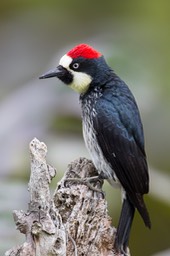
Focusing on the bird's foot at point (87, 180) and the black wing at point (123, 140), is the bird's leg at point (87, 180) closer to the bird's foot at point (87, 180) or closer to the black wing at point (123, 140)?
the bird's foot at point (87, 180)

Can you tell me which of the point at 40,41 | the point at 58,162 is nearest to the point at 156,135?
the point at 58,162

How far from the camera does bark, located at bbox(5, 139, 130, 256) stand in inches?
164

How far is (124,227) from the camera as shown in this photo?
5.05 metres

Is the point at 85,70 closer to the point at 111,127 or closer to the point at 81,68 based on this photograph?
the point at 81,68

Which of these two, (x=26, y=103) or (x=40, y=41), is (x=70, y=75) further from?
(x=40, y=41)

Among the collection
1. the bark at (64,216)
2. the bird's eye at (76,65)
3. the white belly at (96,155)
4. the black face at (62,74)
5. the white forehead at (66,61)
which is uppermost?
the white forehead at (66,61)

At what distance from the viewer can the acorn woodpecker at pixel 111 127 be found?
5.18 meters

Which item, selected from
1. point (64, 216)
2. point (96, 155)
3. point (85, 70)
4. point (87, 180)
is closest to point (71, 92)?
point (85, 70)

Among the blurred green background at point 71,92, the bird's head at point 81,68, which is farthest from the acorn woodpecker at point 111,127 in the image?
the blurred green background at point 71,92

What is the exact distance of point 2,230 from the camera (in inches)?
186

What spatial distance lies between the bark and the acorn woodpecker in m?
0.12

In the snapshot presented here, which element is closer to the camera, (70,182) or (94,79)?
(70,182)

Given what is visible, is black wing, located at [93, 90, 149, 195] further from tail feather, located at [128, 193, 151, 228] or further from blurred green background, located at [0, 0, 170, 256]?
blurred green background, located at [0, 0, 170, 256]

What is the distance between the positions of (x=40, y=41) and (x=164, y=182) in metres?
4.40
